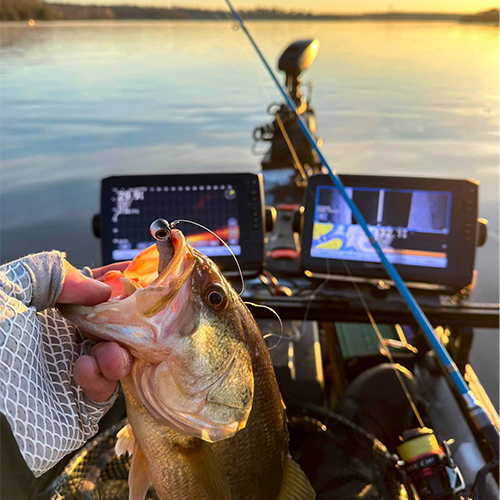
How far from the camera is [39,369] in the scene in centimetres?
90

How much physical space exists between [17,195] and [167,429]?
21.1ft

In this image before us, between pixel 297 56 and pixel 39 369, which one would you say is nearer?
pixel 39 369

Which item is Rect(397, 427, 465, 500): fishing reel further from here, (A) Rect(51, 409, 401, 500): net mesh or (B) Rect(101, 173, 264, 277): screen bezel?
(B) Rect(101, 173, 264, 277): screen bezel

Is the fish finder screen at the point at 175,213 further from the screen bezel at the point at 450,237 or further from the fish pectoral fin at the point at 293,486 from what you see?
the fish pectoral fin at the point at 293,486

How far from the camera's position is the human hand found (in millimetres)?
896

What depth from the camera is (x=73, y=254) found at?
5.26 m

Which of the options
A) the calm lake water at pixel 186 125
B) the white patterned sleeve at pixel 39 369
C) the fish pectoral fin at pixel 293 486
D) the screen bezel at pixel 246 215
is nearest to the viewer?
the white patterned sleeve at pixel 39 369

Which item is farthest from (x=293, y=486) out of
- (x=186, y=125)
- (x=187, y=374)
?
(x=186, y=125)

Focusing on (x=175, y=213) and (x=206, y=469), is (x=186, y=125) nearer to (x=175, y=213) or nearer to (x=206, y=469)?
(x=175, y=213)

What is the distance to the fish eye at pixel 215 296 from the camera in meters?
0.94

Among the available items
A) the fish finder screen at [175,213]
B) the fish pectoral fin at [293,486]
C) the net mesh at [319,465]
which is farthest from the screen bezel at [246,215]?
the fish pectoral fin at [293,486]

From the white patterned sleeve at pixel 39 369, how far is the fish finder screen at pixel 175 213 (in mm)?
1195

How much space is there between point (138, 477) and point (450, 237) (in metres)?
1.75

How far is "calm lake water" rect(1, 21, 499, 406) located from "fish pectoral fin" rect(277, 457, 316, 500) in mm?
2536
